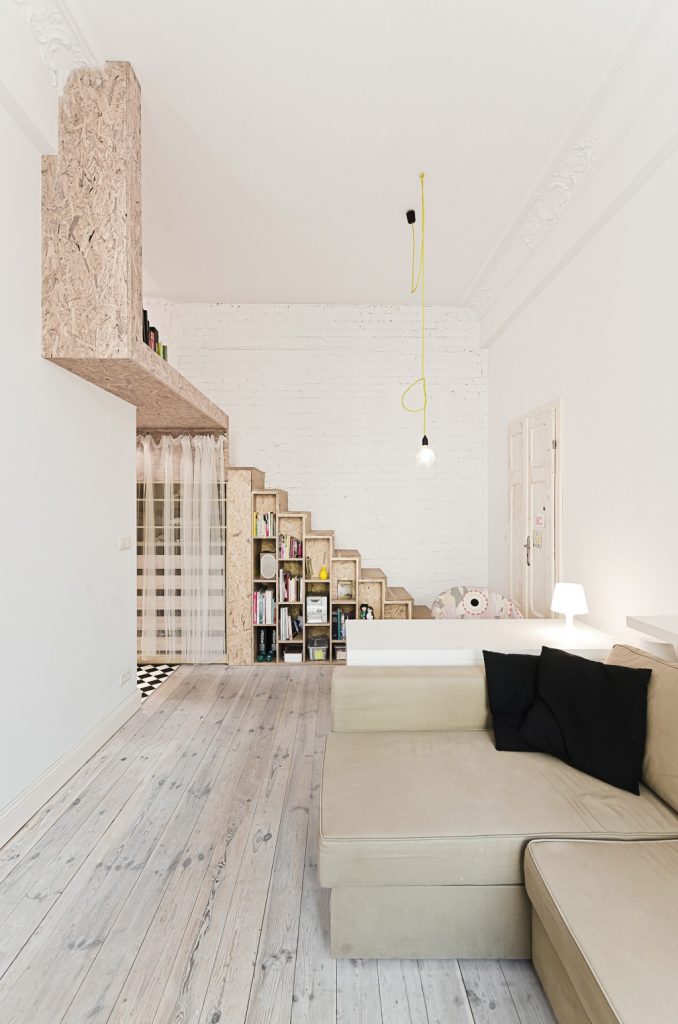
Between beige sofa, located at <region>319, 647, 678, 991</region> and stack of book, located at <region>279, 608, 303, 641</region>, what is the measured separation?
2.72 metres

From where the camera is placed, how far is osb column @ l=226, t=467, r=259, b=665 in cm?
443

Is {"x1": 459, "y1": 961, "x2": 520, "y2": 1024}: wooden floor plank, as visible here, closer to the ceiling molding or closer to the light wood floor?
the light wood floor

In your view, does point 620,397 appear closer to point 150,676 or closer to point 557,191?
point 557,191

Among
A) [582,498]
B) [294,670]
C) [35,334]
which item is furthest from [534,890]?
[294,670]

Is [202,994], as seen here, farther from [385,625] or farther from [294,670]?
[294,670]

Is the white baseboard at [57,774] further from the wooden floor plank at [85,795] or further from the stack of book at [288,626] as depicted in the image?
the stack of book at [288,626]

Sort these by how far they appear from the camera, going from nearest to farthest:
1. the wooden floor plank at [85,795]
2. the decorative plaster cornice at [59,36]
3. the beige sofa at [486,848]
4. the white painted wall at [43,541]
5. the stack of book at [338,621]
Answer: the beige sofa at [486,848] < the wooden floor plank at [85,795] < the decorative plaster cornice at [59,36] < the white painted wall at [43,541] < the stack of book at [338,621]

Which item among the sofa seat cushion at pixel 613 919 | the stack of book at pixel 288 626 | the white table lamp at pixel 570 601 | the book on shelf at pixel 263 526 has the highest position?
the book on shelf at pixel 263 526

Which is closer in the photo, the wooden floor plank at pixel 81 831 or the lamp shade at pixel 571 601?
the wooden floor plank at pixel 81 831

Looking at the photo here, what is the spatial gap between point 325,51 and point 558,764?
304 cm

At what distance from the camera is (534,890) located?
1.34 metres

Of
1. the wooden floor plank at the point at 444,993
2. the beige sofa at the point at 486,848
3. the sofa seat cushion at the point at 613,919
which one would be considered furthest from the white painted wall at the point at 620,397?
the wooden floor plank at the point at 444,993

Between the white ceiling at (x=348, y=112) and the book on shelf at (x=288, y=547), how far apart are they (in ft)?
7.56

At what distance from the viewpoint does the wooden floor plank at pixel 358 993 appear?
4.44ft
